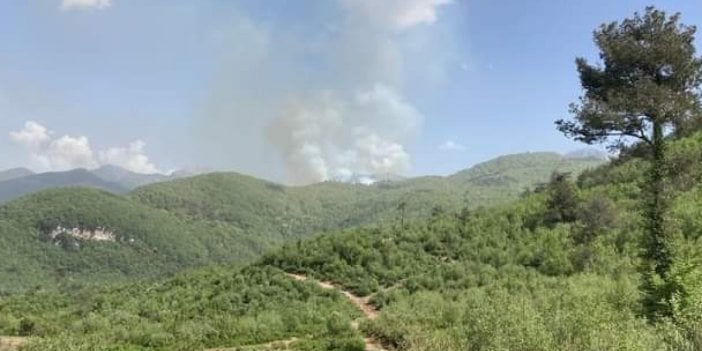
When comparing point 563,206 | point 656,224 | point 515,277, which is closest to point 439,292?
point 515,277

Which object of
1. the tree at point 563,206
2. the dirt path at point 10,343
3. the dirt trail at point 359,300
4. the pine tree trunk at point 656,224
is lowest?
the dirt path at point 10,343

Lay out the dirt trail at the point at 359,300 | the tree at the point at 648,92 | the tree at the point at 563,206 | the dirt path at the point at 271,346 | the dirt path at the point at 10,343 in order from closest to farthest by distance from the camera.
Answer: the tree at the point at 648,92
the dirt path at the point at 271,346
the dirt path at the point at 10,343
the dirt trail at the point at 359,300
the tree at the point at 563,206

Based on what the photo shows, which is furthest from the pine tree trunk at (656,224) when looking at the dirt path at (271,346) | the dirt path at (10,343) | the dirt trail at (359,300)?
the dirt path at (10,343)

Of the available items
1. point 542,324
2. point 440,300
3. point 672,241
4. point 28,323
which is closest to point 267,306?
point 440,300

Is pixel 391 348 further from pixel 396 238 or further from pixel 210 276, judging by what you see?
pixel 210 276

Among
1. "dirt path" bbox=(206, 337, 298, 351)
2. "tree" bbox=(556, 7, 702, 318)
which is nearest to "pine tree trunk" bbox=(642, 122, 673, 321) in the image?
"tree" bbox=(556, 7, 702, 318)

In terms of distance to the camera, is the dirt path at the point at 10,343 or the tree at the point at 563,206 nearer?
the dirt path at the point at 10,343

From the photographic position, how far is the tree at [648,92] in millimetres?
23047

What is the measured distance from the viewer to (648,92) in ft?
75.3

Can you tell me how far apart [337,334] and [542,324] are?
76.1 feet

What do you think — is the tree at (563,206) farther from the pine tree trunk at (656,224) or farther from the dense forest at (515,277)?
the pine tree trunk at (656,224)

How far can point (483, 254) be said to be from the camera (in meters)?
57.0

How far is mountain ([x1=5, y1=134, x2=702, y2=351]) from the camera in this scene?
1666cm

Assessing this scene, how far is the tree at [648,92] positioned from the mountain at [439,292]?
1098mm
